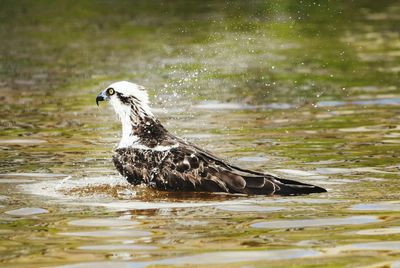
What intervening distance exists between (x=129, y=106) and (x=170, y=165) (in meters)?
1.45

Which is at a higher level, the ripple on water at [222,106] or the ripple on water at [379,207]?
the ripple on water at [222,106]

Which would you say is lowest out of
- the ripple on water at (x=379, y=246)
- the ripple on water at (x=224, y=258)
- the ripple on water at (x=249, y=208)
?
the ripple on water at (x=224, y=258)

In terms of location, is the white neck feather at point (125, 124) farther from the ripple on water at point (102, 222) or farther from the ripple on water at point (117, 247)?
the ripple on water at point (117, 247)

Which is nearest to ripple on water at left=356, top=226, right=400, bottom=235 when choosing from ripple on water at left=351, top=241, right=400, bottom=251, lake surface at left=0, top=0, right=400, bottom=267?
lake surface at left=0, top=0, right=400, bottom=267

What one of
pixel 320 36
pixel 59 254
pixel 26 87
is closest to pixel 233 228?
pixel 59 254

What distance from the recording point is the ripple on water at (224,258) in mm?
9937

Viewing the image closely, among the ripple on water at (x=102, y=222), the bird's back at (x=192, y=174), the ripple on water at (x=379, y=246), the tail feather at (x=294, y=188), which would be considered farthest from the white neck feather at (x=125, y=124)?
the ripple on water at (x=379, y=246)

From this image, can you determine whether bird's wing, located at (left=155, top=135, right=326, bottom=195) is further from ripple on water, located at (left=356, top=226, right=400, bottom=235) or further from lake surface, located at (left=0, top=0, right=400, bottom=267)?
ripple on water, located at (left=356, top=226, right=400, bottom=235)

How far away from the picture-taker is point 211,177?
13.2 m

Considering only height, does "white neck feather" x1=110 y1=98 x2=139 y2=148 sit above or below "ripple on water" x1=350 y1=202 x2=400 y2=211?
above

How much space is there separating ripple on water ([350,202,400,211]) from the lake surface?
21mm

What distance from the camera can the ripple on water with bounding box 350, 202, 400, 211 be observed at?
11984mm

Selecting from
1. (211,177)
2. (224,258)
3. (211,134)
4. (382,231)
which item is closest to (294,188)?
(211,177)

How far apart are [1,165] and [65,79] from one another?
10.9 meters
